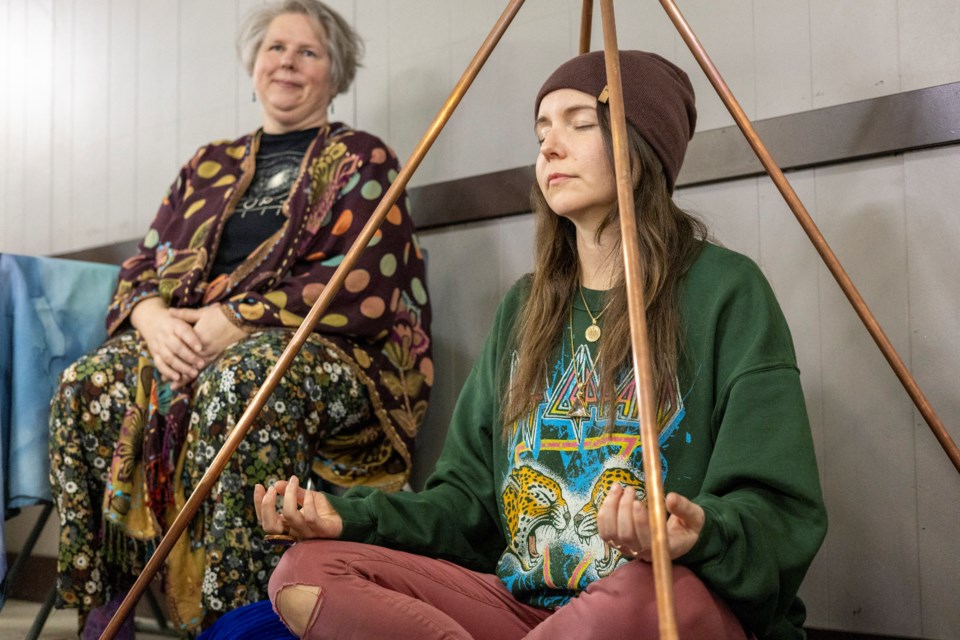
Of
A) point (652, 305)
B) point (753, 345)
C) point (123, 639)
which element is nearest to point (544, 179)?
point (652, 305)

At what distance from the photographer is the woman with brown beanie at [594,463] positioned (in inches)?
41.6

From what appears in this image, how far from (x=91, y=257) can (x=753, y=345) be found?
2353mm

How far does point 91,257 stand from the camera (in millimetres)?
3062

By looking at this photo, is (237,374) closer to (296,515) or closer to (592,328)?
(296,515)

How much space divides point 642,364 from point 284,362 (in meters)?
0.60

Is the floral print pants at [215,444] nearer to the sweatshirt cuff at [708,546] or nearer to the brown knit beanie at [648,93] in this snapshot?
the brown knit beanie at [648,93]

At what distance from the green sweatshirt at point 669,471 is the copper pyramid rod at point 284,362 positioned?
20 centimetres

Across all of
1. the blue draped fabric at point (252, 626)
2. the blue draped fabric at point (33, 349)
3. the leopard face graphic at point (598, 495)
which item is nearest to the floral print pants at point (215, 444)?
the blue draped fabric at point (33, 349)

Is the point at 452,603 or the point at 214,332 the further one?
the point at 214,332

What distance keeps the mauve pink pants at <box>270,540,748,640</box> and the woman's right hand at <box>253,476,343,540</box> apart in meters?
0.03

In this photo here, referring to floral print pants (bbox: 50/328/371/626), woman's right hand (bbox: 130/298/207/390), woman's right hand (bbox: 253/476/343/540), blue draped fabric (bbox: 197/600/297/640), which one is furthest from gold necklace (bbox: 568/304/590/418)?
woman's right hand (bbox: 130/298/207/390)

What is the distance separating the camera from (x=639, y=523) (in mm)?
982

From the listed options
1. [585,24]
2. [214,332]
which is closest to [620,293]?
[585,24]

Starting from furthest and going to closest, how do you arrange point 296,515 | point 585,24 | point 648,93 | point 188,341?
point 188,341 → point 585,24 → point 648,93 → point 296,515
